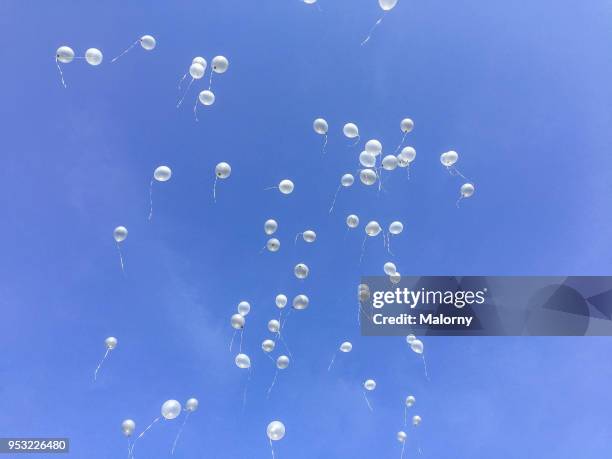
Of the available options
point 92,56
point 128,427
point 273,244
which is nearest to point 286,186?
point 273,244

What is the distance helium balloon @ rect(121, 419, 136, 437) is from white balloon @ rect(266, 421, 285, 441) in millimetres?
2033

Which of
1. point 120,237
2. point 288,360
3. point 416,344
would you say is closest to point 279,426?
point 288,360

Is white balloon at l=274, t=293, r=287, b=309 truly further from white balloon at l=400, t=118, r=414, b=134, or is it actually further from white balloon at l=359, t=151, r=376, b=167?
white balloon at l=400, t=118, r=414, b=134

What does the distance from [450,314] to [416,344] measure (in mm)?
1400

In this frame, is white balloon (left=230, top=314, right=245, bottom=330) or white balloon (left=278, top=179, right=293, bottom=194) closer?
white balloon (left=278, top=179, right=293, bottom=194)

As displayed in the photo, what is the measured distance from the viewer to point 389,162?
599 cm

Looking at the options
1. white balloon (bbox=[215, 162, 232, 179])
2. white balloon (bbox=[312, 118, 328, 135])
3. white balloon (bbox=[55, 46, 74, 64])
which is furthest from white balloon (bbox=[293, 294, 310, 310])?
white balloon (bbox=[55, 46, 74, 64])

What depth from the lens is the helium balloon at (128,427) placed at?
6316 mm

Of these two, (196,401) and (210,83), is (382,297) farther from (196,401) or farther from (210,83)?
(210,83)

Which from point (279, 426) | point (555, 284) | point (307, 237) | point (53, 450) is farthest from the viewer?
point (555, 284)

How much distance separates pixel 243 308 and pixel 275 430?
71.1 inches

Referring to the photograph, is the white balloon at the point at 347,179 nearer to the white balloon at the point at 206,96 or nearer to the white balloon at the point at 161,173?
the white balloon at the point at 206,96

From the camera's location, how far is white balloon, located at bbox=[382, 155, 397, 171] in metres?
5.96

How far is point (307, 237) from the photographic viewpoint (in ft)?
21.8
